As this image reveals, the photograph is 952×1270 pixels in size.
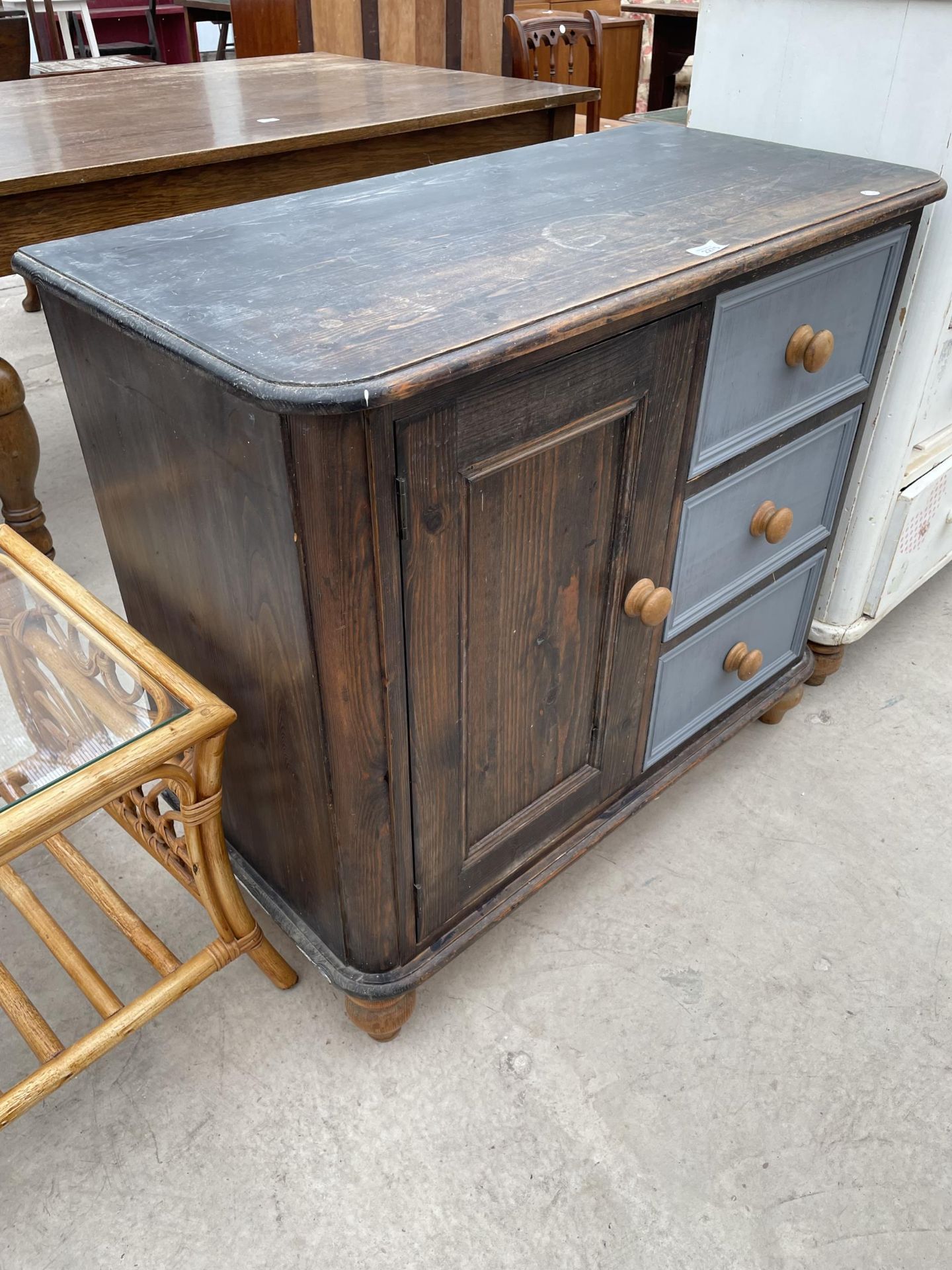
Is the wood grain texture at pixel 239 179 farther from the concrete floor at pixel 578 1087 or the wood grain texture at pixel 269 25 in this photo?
the wood grain texture at pixel 269 25

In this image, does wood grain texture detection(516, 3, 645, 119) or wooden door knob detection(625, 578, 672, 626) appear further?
wood grain texture detection(516, 3, 645, 119)

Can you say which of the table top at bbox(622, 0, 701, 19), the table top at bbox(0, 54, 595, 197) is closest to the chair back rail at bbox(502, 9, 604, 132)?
the table top at bbox(0, 54, 595, 197)

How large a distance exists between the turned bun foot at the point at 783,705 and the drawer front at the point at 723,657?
0.08 m

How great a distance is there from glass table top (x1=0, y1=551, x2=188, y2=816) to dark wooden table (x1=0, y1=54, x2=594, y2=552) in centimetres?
72

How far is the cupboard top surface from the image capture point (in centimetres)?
75

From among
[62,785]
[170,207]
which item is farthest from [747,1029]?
[170,207]

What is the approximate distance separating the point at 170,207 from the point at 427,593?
3.69 ft

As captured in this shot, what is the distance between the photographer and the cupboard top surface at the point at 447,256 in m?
0.75

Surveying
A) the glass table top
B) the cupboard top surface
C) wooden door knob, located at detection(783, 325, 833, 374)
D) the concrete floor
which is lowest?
the concrete floor

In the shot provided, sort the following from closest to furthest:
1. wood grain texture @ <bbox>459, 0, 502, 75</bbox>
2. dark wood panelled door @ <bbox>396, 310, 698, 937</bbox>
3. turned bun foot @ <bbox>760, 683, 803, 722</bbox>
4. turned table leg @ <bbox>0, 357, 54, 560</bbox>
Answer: dark wood panelled door @ <bbox>396, 310, 698, 937</bbox>, turned bun foot @ <bbox>760, 683, 803, 722</bbox>, turned table leg @ <bbox>0, 357, 54, 560</bbox>, wood grain texture @ <bbox>459, 0, 502, 75</bbox>

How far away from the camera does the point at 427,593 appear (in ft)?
2.85

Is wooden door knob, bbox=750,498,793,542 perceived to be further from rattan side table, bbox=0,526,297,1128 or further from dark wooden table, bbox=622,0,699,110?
dark wooden table, bbox=622,0,699,110

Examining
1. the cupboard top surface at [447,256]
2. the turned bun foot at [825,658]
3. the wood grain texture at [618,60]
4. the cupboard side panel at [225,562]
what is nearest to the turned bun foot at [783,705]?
the turned bun foot at [825,658]

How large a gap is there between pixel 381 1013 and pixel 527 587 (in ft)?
1.76
